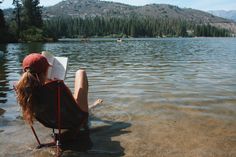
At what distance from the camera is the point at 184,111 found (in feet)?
34.8

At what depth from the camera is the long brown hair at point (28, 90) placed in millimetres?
6699

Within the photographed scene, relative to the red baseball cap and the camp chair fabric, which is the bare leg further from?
the red baseball cap

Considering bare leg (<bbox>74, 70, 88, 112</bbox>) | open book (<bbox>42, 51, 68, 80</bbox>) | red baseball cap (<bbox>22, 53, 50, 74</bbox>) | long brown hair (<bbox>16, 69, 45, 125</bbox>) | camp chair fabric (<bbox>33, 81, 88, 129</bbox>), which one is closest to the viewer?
long brown hair (<bbox>16, 69, 45, 125</bbox>)

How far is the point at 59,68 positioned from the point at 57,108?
1.22 metres

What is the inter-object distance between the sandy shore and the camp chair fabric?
0.55m

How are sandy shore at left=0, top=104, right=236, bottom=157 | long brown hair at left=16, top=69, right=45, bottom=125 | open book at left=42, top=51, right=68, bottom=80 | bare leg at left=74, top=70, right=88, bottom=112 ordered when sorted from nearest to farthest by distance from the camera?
long brown hair at left=16, top=69, right=45, bottom=125
sandy shore at left=0, top=104, right=236, bottom=157
bare leg at left=74, top=70, right=88, bottom=112
open book at left=42, top=51, right=68, bottom=80

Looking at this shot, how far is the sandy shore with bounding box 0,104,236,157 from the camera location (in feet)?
24.1

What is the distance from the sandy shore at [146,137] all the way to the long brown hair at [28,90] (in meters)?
0.99

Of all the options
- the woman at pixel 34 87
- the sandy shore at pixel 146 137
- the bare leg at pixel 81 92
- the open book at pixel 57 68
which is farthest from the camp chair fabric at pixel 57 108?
the open book at pixel 57 68

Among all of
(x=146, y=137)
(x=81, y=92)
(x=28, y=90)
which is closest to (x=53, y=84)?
(x=28, y=90)

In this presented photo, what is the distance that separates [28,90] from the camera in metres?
6.74

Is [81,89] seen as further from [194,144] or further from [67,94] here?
[194,144]

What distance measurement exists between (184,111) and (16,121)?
15.1ft

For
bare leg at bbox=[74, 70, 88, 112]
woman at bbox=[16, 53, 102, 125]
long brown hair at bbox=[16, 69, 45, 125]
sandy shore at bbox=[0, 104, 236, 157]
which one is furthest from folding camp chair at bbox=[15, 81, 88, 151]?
sandy shore at bbox=[0, 104, 236, 157]
